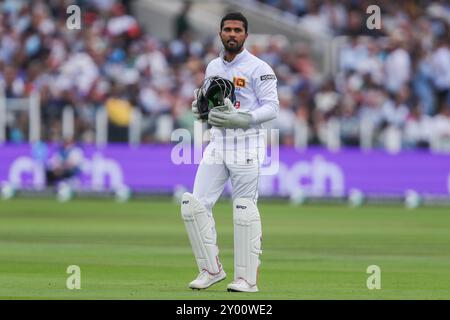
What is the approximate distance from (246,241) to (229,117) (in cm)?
107

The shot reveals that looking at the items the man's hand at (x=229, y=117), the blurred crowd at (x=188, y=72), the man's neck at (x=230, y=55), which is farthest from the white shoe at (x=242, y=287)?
the blurred crowd at (x=188, y=72)

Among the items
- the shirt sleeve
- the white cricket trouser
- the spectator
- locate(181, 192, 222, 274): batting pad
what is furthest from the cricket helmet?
the spectator

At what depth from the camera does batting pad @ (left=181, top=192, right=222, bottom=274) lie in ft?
37.2

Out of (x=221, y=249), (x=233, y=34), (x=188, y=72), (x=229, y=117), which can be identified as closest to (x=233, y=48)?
(x=233, y=34)

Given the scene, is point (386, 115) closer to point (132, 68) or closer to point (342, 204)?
point (342, 204)

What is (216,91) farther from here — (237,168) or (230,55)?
(237,168)

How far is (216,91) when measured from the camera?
1119cm

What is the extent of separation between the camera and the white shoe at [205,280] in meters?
11.4

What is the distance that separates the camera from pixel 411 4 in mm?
31750

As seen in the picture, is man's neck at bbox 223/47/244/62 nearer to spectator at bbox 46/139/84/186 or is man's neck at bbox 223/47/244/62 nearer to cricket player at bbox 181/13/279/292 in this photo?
cricket player at bbox 181/13/279/292

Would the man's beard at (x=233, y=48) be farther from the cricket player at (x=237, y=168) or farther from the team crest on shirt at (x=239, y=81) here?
the team crest on shirt at (x=239, y=81)

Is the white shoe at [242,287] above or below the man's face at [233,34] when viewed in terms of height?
below

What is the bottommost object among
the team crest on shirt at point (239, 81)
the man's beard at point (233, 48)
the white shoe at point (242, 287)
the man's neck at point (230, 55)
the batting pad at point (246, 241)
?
the white shoe at point (242, 287)
